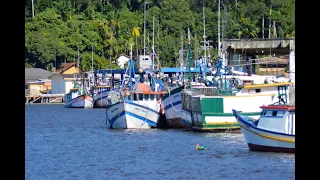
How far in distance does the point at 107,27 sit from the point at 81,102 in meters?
29.7

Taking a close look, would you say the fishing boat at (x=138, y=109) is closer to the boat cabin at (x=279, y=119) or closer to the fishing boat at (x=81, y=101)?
the boat cabin at (x=279, y=119)

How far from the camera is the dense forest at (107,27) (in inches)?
4737

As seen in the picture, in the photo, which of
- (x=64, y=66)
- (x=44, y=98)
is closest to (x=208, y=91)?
(x=44, y=98)

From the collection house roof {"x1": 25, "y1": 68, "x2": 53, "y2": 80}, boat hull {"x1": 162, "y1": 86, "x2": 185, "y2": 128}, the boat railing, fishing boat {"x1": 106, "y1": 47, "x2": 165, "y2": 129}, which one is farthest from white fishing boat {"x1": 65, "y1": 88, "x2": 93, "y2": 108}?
the boat railing

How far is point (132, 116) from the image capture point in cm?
4797

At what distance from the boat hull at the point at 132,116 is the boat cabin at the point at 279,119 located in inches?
756

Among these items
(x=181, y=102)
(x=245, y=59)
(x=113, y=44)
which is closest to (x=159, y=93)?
(x=181, y=102)

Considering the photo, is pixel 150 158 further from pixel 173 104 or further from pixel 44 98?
pixel 44 98

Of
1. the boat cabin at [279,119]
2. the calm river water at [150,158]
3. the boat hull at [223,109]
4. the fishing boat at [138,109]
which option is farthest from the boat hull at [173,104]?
the boat cabin at [279,119]
